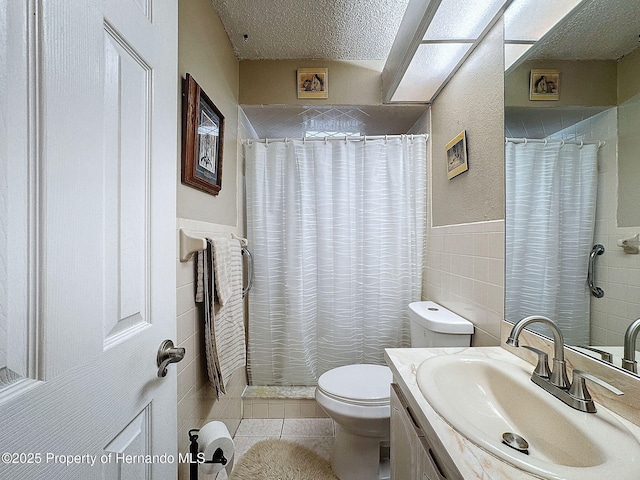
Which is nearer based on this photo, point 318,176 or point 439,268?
point 439,268

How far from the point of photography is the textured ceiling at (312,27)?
1477mm

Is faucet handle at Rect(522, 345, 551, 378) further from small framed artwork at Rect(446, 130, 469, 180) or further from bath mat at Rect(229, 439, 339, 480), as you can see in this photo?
bath mat at Rect(229, 439, 339, 480)

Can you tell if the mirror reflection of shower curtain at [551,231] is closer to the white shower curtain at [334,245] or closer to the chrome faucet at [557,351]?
the chrome faucet at [557,351]

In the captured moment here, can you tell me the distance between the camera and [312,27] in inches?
64.2

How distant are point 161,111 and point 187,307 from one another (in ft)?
2.58

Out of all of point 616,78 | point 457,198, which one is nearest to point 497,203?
point 457,198

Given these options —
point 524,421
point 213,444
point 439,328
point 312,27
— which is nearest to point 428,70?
point 312,27

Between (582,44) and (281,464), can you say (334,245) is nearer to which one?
(281,464)

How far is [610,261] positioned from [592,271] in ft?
0.19

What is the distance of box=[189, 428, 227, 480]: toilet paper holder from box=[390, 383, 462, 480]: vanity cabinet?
0.62 meters

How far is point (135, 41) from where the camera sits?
1.88 feet

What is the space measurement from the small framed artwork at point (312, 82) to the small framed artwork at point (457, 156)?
0.89 metres

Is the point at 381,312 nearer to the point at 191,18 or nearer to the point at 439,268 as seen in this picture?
the point at 439,268

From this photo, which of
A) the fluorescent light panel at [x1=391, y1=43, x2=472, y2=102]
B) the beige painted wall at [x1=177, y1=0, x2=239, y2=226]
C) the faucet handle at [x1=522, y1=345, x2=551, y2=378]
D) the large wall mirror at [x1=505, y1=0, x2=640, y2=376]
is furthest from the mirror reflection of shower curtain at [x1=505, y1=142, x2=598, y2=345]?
the beige painted wall at [x1=177, y1=0, x2=239, y2=226]
